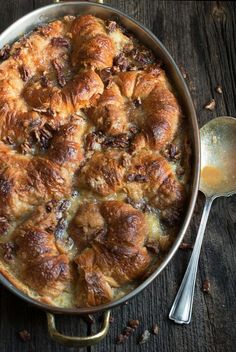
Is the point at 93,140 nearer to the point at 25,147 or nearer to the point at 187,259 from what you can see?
the point at 25,147

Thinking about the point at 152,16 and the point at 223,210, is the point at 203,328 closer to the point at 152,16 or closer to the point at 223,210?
the point at 223,210

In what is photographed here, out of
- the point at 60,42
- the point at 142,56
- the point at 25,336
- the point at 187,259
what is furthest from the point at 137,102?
the point at 25,336

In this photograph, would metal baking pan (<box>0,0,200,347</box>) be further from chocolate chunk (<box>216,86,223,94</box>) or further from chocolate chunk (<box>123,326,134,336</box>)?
chocolate chunk (<box>216,86,223,94</box>)

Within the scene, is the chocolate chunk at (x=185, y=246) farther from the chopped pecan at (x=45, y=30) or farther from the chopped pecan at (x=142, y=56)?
the chopped pecan at (x=45, y=30)

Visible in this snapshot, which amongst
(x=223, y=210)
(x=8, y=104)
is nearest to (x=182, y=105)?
(x=223, y=210)

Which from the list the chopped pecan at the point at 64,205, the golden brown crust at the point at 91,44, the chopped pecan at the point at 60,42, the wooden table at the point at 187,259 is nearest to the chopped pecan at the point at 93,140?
the chopped pecan at the point at 64,205

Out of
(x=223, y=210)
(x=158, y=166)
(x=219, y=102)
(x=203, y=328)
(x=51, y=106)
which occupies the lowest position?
(x=203, y=328)

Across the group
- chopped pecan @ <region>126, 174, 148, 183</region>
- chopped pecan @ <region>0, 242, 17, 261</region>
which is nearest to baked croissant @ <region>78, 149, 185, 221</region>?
chopped pecan @ <region>126, 174, 148, 183</region>
